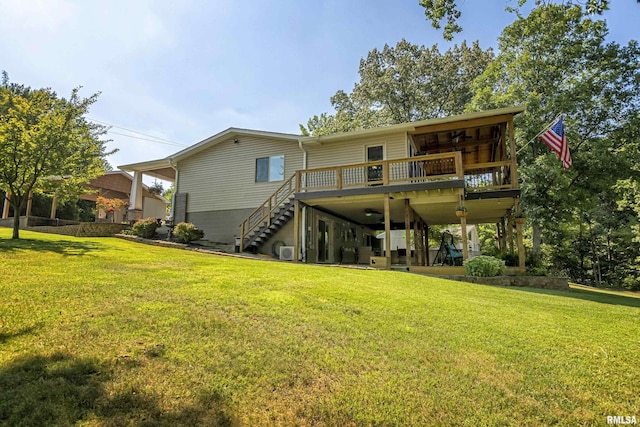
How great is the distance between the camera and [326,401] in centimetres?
237

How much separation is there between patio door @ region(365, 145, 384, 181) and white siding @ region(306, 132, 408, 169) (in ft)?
0.53

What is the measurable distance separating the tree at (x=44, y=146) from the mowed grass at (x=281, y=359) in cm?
582

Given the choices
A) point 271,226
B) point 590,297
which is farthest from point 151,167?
point 590,297

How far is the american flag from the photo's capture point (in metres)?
10.5

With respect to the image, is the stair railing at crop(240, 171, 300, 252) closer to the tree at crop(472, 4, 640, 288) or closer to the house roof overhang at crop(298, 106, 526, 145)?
the house roof overhang at crop(298, 106, 526, 145)

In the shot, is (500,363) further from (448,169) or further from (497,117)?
(448,169)

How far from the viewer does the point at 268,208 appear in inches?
576

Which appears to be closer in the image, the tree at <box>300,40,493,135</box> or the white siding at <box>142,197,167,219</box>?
the white siding at <box>142,197,167,219</box>

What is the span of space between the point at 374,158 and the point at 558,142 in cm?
623

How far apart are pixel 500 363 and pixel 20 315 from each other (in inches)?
171

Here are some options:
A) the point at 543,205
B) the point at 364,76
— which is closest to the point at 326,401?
the point at 543,205

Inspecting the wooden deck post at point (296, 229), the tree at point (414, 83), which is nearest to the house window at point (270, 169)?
the wooden deck post at point (296, 229)

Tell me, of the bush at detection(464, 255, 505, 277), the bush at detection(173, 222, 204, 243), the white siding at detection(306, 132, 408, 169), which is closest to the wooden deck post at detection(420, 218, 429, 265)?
the white siding at detection(306, 132, 408, 169)

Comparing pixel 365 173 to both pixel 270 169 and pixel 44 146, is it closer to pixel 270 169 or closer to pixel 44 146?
pixel 270 169
